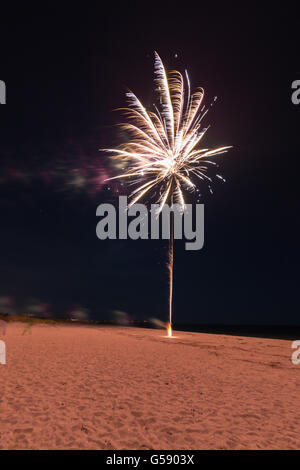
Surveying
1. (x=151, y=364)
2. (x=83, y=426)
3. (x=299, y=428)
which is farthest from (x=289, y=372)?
(x=83, y=426)

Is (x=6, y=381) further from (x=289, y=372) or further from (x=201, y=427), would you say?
(x=289, y=372)

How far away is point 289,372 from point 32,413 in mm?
8793

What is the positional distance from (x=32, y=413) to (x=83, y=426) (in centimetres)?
109

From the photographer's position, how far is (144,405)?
666 centimetres

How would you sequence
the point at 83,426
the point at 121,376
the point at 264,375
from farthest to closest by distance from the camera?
the point at 264,375, the point at 121,376, the point at 83,426

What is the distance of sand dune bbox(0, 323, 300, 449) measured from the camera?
4.98 m

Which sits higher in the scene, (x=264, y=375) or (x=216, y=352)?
(x=216, y=352)

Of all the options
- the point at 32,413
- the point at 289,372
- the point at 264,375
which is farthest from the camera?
the point at 289,372

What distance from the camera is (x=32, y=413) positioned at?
5.90 metres

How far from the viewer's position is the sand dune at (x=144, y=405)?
4.98 meters
